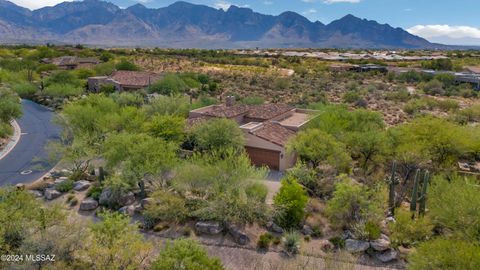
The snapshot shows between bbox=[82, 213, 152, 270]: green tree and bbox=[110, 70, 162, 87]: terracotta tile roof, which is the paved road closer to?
bbox=[82, 213, 152, 270]: green tree

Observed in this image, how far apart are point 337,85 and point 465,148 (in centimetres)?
4957

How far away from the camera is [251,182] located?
76.4ft

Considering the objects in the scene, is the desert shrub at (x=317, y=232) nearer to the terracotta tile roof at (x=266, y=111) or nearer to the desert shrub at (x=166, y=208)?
the desert shrub at (x=166, y=208)

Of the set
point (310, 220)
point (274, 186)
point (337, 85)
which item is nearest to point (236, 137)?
point (274, 186)

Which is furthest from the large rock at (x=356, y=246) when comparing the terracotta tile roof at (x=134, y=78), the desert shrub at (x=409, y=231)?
the terracotta tile roof at (x=134, y=78)

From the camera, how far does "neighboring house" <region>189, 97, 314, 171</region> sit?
31.5 metres

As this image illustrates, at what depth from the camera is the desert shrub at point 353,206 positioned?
836 inches

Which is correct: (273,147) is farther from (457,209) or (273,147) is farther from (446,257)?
(446,257)

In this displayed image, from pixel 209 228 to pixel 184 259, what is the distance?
276 inches

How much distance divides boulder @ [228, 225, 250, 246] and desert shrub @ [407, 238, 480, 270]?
864cm

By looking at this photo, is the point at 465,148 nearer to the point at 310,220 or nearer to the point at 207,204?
the point at 310,220

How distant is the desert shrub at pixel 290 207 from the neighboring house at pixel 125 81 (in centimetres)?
4484

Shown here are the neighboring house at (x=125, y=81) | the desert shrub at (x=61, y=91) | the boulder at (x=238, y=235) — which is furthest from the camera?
the neighboring house at (x=125, y=81)

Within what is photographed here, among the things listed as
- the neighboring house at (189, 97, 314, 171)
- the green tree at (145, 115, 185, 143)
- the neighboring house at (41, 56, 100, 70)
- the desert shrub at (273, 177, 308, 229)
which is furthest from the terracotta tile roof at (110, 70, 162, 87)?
the desert shrub at (273, 177, 308, 229)
